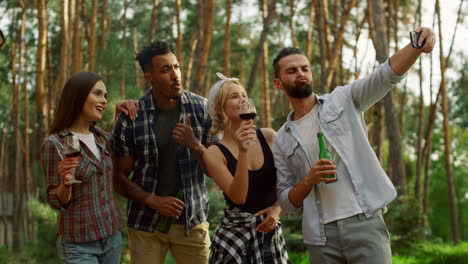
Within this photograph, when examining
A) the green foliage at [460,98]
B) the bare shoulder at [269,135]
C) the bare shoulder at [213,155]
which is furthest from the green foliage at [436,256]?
the green foliage at [460,98]

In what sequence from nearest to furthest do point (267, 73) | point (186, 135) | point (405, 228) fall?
1. point (186, 135)
2. point (405, 228)
3. point (267, 73)

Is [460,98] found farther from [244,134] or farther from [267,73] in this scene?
[244,134]

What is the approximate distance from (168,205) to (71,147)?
0.70m

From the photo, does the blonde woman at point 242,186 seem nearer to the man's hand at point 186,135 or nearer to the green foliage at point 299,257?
the man's hand at point 186,135

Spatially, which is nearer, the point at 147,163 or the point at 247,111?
the point at 247,111

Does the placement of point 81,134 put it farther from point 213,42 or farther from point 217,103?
point 213,42

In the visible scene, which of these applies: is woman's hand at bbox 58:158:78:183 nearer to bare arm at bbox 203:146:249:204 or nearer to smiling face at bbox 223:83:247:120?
bare arm at bbox 203:146:249:204

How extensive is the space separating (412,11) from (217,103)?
59.6 ft

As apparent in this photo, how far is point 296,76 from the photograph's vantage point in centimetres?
270

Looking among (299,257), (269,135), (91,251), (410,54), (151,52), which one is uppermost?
(151,52)

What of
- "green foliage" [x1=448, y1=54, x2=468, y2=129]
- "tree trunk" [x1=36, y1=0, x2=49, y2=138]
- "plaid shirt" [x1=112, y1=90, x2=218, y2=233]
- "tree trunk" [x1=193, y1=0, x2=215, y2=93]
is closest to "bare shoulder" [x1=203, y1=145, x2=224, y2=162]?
"plaid shirt" [x1=112, y1=90, x2=218, y2=233]

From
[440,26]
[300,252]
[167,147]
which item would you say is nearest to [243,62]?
[440,26]

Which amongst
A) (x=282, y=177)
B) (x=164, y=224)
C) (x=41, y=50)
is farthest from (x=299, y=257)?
(x=41, y=50)

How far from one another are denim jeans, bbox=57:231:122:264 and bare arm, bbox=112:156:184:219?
281 mm
